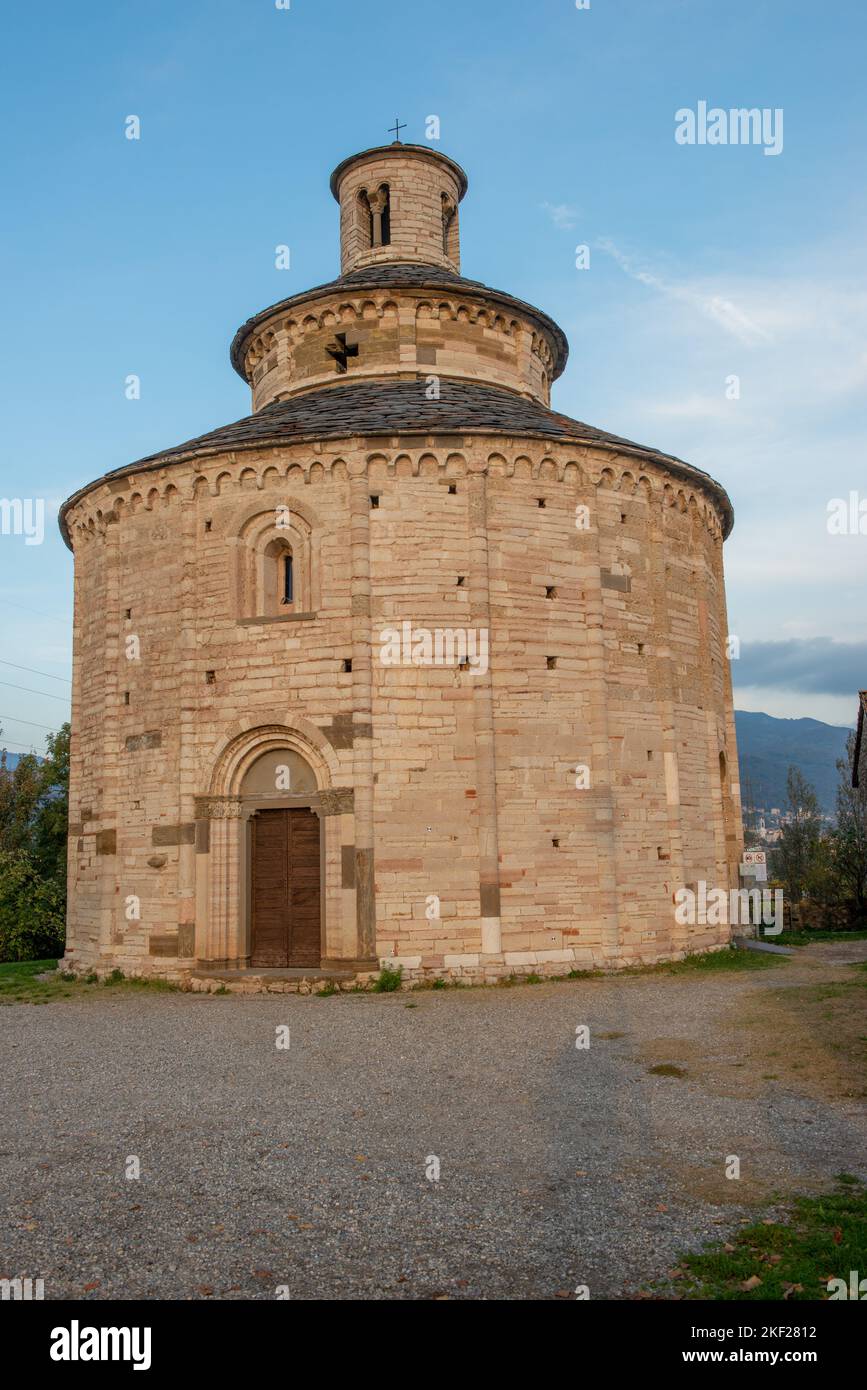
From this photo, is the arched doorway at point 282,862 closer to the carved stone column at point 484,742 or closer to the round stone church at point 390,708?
the round stone church at point 390,708

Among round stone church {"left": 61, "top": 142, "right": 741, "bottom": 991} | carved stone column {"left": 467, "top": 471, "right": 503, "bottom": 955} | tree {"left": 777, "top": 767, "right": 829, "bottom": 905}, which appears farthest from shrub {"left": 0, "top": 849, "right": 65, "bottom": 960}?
tree {"left": 777, "top": 767, "right": 829, "bottom": 905}

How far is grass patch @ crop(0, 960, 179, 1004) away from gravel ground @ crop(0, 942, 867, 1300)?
3.48m

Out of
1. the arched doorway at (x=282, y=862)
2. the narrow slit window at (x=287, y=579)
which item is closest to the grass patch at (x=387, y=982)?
the arched doorway at (x=282, y=862)

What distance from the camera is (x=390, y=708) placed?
16547mm

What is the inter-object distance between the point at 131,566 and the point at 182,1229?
14804 mm

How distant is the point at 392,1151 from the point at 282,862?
383 inches

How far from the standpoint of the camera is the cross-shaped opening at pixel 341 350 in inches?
861

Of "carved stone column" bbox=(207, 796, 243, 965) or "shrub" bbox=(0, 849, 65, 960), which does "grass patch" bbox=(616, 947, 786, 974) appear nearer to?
"carved stone column" bbox=(207, 796, 243, 965)

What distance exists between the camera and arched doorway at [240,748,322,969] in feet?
54.5

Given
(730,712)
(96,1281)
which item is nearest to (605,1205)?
(96,1281)

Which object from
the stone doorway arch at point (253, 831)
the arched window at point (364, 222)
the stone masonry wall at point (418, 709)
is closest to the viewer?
the stone doorway arch at point (253, 831)

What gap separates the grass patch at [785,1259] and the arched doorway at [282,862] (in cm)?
1126

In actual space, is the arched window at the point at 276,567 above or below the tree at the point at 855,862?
above
